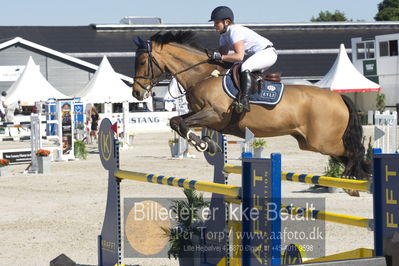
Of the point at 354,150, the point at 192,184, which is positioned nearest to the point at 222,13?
the point at 354,150

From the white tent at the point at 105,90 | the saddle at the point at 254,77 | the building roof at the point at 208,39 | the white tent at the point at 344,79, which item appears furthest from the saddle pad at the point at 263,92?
the building roof at the point at 208,39

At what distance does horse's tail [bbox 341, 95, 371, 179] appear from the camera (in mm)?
7469

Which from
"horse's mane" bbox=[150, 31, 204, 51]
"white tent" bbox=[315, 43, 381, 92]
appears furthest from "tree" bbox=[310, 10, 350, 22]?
"horse's mane" bbox=[150, 31, 204, 51]

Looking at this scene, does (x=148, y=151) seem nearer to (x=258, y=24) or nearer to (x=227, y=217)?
(x=227, y=217)

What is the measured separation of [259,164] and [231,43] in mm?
2616

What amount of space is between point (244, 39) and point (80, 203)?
437 cm

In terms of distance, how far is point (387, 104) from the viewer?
33656 mm

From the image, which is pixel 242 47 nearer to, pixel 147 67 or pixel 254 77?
pixel 254 77

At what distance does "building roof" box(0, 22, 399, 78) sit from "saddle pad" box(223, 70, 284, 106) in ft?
117

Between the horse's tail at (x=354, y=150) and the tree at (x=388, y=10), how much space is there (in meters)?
65.3

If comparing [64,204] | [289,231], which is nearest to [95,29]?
[64,204]

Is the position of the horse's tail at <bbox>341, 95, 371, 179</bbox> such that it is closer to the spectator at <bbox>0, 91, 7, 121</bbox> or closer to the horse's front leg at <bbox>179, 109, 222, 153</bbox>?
the horse's front leg at <bbox>179, 109, 222, 153</bbox>

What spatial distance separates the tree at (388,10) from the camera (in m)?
71.2

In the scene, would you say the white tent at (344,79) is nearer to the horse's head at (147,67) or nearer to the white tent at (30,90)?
the white tent at (30,90)
